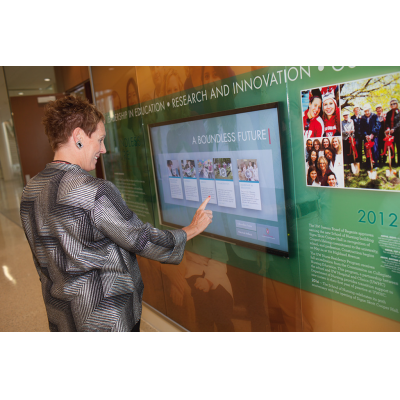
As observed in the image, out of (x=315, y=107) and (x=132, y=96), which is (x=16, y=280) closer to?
(x=132, y=96)

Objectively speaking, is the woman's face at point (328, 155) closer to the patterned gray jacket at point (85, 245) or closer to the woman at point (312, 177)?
the woman at point (312, 177)

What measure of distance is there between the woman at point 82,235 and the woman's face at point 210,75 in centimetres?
80

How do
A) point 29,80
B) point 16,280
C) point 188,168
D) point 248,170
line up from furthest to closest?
1. point 29,80
2. point 16,280
3. point 188,168
4. point 248,170

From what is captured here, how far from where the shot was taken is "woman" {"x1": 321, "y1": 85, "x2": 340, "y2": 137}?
1522 millimetres

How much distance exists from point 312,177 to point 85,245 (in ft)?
3.59

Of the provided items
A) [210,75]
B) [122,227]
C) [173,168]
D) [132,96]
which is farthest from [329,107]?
[132,96]

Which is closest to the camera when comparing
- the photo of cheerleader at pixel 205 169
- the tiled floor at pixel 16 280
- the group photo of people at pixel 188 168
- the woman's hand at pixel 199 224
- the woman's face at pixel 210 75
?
the woman's hand at pixel 199 224

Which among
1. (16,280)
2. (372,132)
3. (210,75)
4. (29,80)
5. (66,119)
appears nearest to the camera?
(372,132)

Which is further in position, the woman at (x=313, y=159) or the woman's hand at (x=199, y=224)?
the woman's hand at (x=199, y=224)

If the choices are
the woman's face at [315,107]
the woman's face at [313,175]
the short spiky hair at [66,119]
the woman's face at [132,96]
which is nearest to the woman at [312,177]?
the woman's face at [313,175]

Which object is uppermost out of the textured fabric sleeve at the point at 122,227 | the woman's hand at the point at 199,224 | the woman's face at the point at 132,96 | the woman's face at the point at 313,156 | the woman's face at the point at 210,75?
the woman's face at the point at 132,96

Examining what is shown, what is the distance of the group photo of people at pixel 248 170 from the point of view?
1956mm

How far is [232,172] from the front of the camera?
6.86 ft
